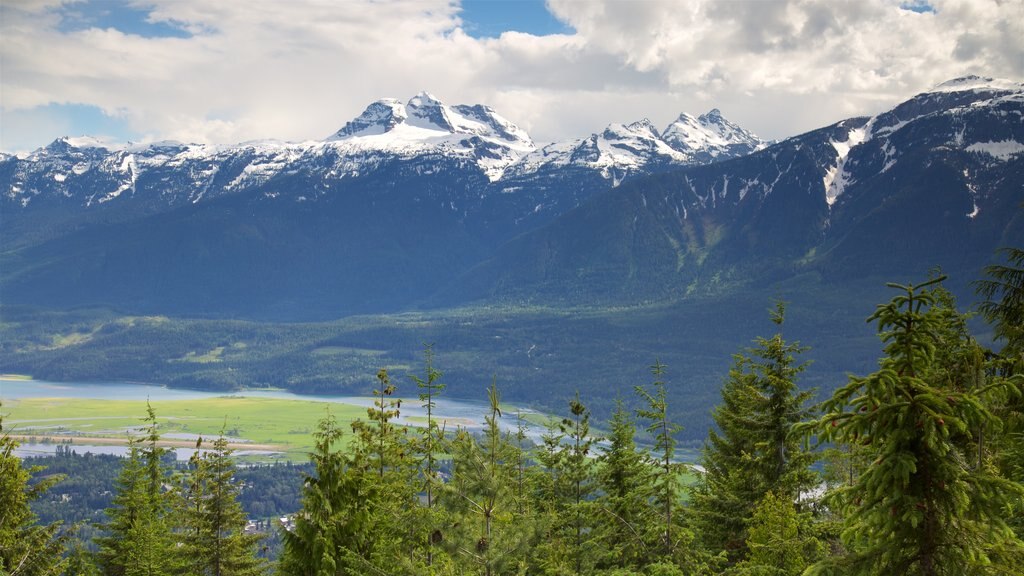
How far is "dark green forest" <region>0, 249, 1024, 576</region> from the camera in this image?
13648 millimetres

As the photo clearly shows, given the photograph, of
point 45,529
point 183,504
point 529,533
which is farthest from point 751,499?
point 45,529

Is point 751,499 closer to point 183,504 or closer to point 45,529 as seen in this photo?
point 183,504

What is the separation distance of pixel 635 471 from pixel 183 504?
1989 cm

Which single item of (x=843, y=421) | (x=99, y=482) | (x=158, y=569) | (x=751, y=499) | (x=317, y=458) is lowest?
(x=99, y=482)

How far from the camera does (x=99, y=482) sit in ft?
645

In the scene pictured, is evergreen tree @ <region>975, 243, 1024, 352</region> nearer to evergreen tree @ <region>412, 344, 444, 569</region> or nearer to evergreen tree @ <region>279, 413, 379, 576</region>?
evergreen tree @ <region>412, 344, 444, 569</region>

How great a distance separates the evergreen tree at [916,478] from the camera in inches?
523

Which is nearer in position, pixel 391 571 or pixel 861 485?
pixel 861 485

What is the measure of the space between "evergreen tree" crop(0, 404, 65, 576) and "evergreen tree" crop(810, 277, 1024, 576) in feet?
98.2

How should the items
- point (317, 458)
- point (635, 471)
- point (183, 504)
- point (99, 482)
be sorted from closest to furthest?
point (317, 458) < point (635, 471) < point (183, 504) < point (99, 482)

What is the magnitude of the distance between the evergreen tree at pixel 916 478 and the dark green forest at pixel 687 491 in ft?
0.11

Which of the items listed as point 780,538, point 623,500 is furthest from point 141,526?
point 780,538

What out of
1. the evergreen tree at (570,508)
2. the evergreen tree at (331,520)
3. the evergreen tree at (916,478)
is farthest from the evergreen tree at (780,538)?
the evergreen tree at (331,520)

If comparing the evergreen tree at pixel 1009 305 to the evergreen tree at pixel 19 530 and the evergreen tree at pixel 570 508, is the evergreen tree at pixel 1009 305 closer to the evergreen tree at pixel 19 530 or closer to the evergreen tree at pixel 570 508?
the evergreen tree at pixel 570 508
